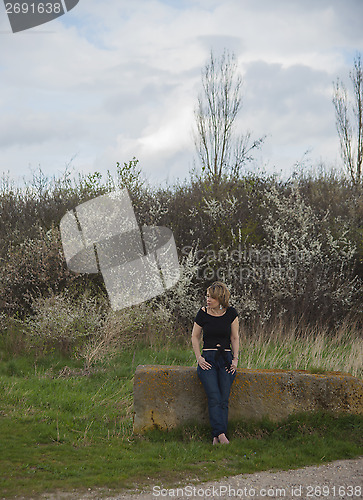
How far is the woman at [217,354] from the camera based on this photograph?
5.16 m

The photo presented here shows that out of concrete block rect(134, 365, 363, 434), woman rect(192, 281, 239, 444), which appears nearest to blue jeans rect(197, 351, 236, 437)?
woman rect(192, 281, 239, 444)

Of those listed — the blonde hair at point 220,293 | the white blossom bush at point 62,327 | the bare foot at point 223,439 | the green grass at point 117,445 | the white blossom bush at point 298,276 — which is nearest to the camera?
the green grass at point 117,445

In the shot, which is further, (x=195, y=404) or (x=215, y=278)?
(x=215, y=278)

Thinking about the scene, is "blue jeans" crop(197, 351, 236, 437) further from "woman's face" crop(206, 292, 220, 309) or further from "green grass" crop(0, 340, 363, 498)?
"woman's face" crop(206, 292, 220, 309)

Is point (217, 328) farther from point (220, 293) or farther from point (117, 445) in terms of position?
point (117, 445)

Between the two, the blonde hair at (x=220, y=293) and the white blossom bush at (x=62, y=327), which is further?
the white blossom bush at (x=62, y=327)

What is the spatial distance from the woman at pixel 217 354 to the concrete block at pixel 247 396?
0.22 m

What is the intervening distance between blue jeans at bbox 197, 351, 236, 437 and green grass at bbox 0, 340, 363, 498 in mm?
234

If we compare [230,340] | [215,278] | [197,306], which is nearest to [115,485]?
[230,340]

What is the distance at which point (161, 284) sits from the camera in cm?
1088

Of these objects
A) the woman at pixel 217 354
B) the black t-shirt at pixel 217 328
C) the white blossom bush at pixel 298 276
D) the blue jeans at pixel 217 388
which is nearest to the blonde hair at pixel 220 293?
the woman at pixel 217 354

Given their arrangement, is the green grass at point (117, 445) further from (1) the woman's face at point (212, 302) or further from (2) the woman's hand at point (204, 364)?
(1) the woman's face at point (212, 302)

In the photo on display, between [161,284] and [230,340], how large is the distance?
5550 millimetres

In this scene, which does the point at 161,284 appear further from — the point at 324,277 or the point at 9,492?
the point at 9,492
